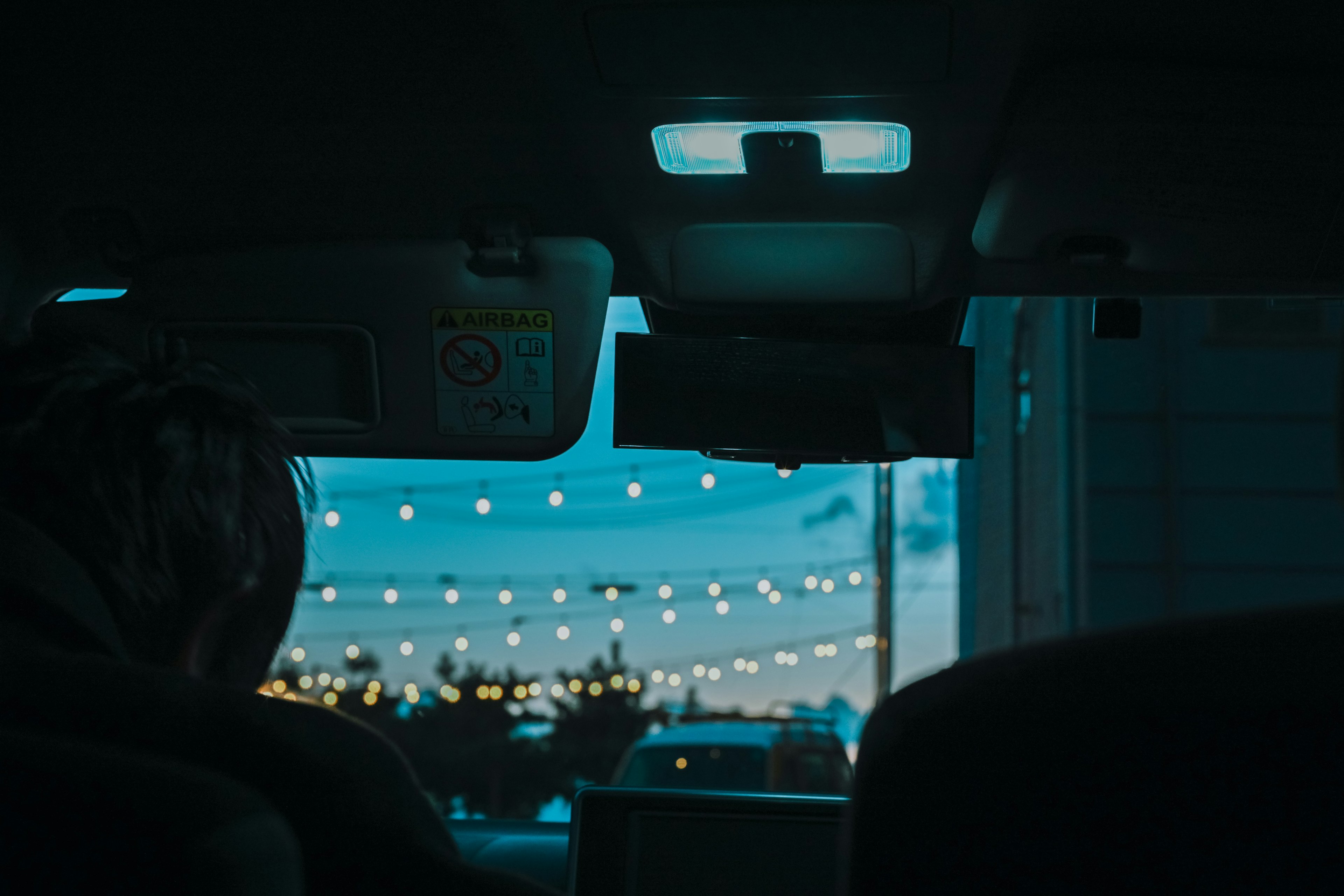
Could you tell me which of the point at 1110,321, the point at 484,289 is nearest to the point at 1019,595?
the point at 1110,321

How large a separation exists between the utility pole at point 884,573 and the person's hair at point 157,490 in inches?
293

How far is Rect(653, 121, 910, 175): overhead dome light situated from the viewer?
2.14 metres

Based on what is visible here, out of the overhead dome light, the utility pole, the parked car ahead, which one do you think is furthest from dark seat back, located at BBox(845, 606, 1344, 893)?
the utility pole

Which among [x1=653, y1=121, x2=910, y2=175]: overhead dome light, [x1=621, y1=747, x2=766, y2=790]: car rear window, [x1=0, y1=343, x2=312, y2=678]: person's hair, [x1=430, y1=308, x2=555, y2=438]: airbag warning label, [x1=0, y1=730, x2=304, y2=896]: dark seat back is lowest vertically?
[x1=621, y1=747, x2=766, y2=790]: car rear window

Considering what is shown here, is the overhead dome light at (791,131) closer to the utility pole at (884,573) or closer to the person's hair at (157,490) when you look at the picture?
the person's hair at (157,490)

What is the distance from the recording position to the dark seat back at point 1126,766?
77cm

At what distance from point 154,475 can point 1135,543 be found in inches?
349

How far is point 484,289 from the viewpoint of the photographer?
247 centimetres

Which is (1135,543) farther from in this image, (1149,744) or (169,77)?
(1149,744)

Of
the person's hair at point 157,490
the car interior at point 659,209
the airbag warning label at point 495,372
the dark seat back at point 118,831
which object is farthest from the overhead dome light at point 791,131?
the dark seat back at point 118,831

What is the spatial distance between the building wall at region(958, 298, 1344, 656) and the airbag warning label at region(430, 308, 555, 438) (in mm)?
6507

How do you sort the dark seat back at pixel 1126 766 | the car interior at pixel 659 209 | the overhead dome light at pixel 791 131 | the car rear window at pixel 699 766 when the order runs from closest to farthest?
1. the dark seat back at pixel 1126 766
2. the car interior at pixel 659 209
3. the overhead dome light at pixel 791 131
4. the car rear window at pixel 699 766

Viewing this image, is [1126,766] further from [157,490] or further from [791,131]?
[791,131]

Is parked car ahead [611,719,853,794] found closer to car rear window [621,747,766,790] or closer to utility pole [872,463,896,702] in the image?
car rear window [621,747,766,790]
